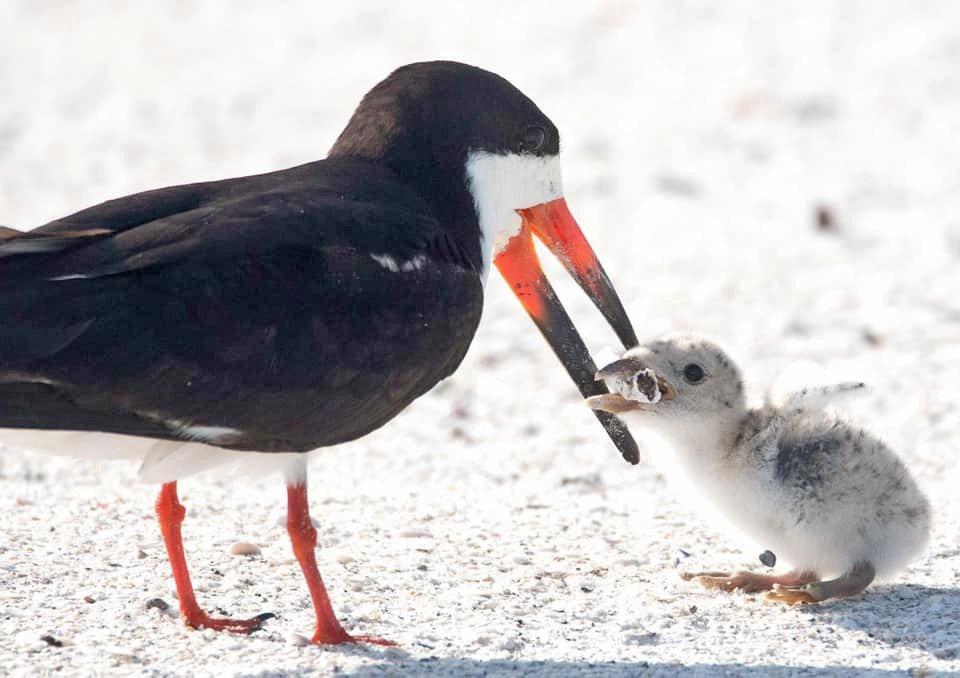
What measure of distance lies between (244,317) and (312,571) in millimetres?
911

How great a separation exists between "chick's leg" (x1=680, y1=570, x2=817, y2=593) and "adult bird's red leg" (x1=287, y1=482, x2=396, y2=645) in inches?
50.3

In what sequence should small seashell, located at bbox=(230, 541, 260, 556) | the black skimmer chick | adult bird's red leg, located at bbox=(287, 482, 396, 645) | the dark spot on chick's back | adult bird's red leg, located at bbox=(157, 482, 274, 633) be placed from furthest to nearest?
small seashell, located at bbox=(230, 541, 260, 556) < the dark spot on chick's back < the black skimmer chick < adult bird's red leg, located at bbox=(157, 482, 274, 633) < adult bird's red leg, located at bbox=(287, 482, 396, 645)

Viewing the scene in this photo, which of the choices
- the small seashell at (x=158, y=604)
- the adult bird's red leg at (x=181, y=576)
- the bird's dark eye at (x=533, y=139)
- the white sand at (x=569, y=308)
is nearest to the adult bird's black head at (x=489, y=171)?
the bird's dark eye at (x=533, y=139)

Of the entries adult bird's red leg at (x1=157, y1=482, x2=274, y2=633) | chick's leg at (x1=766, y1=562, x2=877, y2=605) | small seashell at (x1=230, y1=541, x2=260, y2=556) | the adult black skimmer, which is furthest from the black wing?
chick's leg at (x1=766, y1=562, x2=877, y2=605)

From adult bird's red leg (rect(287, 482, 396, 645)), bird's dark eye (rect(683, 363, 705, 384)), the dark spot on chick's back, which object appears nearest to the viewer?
adult bird's red leg (rect(287, 482, 396, 645))

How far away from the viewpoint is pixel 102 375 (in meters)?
4.96

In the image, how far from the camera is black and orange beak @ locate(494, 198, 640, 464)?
643 centimetres

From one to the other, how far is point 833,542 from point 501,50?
36.8ft

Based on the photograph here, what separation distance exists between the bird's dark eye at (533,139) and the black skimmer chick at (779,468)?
2.79ft

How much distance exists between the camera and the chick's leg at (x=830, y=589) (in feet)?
18.8

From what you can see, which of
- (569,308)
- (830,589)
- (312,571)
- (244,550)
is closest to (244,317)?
(312,571)

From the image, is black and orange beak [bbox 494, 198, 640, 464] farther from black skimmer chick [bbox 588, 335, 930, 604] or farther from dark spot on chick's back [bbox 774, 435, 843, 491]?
dark spot on chick's back [bbox 774, 435, 843, 491]

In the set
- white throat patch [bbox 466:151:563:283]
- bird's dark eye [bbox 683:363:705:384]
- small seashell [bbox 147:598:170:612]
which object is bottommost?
small seashell [bbox 147:598:170:612]

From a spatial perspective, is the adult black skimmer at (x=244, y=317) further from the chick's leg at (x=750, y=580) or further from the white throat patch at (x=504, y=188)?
the chick's leg at (x=750, y=580)
